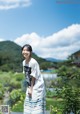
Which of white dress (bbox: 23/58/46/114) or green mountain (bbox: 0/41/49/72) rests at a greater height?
green mountain (bbox: 0/41/49/72)

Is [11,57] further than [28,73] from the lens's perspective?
Yes

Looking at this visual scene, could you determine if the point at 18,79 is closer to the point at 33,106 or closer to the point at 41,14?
the point at 41,14

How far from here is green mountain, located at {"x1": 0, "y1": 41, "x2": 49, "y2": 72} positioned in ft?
15.4

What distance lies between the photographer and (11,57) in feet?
15.7

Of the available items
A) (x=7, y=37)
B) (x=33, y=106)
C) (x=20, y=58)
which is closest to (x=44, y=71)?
(x=20, y=58)

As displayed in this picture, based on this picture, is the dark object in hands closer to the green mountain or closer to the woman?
the woman

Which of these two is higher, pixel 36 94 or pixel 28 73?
pixel 28 73

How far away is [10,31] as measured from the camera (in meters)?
4.74

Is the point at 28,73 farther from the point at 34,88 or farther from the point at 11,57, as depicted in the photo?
the point at 11,57

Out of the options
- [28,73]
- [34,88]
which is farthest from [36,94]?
[28,73]

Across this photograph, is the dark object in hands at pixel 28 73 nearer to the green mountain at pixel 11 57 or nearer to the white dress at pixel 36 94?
the white dress at pixel 36 94

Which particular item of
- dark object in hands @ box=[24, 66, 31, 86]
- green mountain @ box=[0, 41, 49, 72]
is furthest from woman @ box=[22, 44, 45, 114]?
green mountain @ box=[0, 41, 49, 72]

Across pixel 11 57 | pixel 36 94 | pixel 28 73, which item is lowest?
pixel 36 94

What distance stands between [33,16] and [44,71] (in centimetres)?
76
